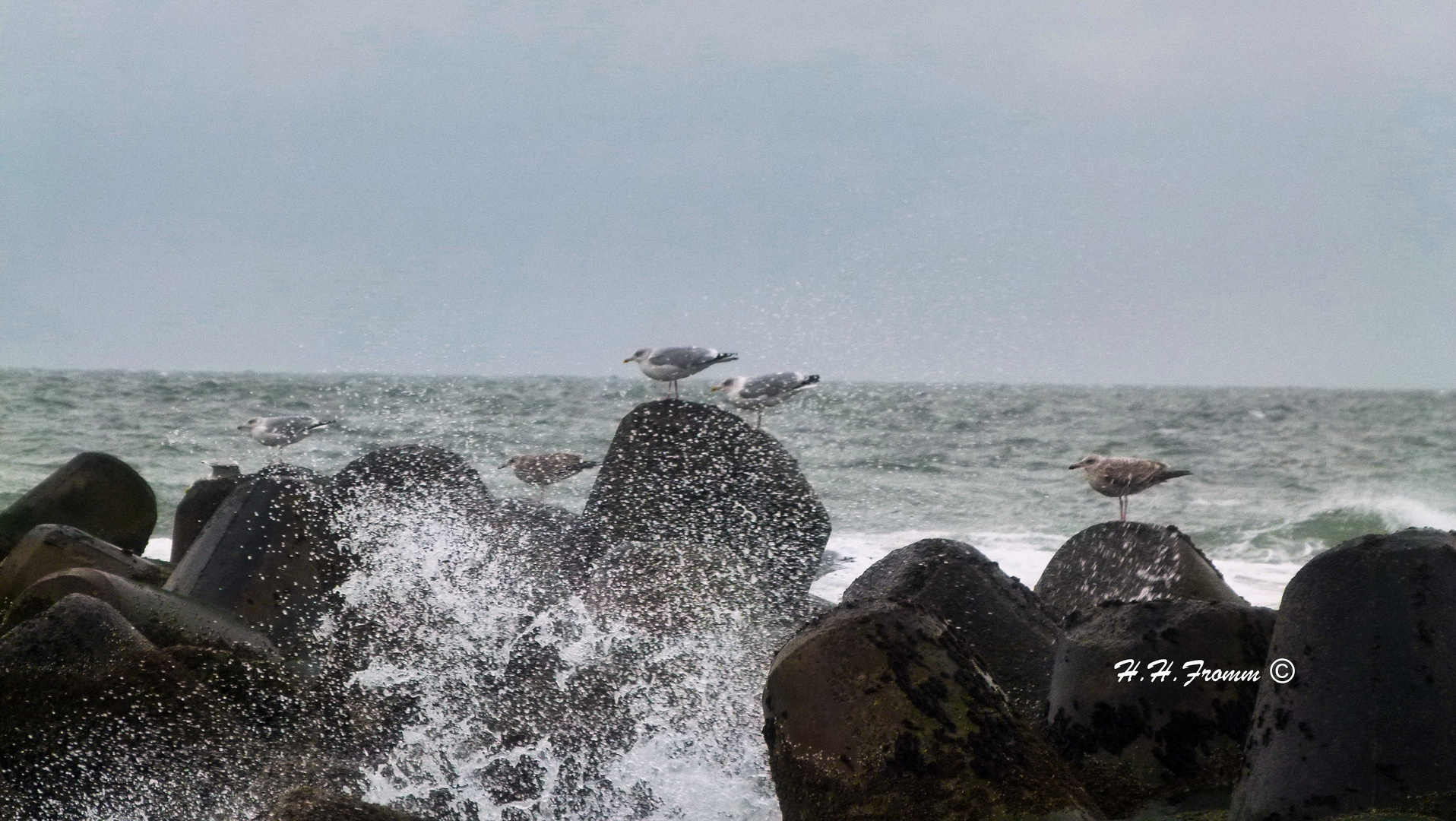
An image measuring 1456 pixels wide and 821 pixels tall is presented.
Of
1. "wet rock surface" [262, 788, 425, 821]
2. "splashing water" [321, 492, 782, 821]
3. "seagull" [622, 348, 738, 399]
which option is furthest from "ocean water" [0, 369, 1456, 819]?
"seagull" [622, 348, 738, 399]

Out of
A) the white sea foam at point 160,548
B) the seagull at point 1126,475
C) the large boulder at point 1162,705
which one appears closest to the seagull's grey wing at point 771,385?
the seagull at point 1126,475

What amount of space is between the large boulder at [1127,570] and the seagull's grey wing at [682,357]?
3.59m

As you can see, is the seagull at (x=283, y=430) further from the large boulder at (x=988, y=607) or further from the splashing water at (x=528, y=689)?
the large boulder at (x=988, y=607)

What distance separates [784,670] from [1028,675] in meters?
1.44

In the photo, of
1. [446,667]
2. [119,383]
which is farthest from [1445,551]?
[119,383]

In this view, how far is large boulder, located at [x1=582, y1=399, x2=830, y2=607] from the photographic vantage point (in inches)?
234

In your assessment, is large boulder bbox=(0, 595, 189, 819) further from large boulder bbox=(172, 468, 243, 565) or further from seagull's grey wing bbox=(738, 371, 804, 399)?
seagull's grey wing bbox=(738, 371, 804, 399)

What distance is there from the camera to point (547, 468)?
359 inches

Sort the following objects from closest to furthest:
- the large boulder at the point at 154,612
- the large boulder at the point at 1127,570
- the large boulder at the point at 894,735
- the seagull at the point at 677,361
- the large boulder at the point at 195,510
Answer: the large boulder at the point at 894,735
the large boulder at the point at 154,612
the large boulder at the point at 1127,570
the large boulder at the point at 195,510
the seagull at the point at 677,361

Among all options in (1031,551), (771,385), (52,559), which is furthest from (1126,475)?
(52,559)

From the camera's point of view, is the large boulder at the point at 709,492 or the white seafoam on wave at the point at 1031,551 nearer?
the large boulder at the point at 709,492

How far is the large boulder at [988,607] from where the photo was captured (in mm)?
4340

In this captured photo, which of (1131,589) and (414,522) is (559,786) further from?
(1131,589)

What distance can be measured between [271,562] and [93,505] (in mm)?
2437
